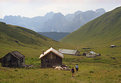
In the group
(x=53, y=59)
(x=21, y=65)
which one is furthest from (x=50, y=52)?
(x=21, y=65)

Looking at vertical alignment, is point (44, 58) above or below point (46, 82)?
above

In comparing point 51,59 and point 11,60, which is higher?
point 51,59

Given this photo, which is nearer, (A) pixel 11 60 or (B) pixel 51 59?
(A) pixel 11 60

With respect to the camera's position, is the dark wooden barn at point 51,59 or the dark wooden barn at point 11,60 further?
the dark wooden barn at point 51,59

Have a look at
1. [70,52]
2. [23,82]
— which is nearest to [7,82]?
[23,82]

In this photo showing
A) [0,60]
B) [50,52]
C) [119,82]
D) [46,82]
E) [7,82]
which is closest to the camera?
[7,82]

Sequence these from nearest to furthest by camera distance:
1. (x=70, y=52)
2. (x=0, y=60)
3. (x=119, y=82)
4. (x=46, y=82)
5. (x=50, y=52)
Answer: (x=46, y=82)
(x=119, y=82)
(x=0, y=60)
(x=50, y=52)
(x=70, y=52)

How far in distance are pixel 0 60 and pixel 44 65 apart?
15306 mm

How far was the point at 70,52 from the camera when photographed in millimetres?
141125

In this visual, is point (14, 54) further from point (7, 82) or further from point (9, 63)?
point (7, 82)

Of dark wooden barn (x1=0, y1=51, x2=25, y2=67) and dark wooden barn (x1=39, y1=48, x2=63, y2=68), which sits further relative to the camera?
dark wooden barn (x1=39, y1=48, x2=63, y2=68)

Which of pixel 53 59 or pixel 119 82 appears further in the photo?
pixel 53 59

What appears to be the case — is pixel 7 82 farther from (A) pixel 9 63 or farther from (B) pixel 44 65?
(B) pixel 44 65

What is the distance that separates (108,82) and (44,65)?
36.2 m
